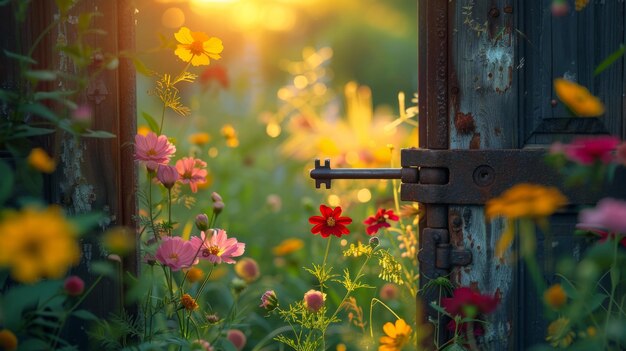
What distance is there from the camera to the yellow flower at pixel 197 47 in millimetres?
2099

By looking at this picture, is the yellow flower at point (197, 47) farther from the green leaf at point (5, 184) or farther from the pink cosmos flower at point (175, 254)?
the green leaf at point (5, 184)

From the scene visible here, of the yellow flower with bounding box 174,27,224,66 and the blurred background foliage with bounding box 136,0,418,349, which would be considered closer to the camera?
the yellow flower with bounding box 174,27,224,66

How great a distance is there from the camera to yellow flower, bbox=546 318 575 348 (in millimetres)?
1675

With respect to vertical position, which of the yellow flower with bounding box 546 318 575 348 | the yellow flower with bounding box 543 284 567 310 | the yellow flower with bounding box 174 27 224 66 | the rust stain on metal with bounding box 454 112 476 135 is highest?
the yellow flower with bounding box 174 27 224 66

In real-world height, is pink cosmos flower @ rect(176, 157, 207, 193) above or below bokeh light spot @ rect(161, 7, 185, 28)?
below

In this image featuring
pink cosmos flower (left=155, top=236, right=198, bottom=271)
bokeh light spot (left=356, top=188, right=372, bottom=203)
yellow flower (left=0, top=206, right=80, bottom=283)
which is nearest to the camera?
yellow flower (left=0, top=206, right=80, bottom=283)

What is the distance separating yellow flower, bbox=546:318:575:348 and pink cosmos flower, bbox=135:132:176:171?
0.99 metres

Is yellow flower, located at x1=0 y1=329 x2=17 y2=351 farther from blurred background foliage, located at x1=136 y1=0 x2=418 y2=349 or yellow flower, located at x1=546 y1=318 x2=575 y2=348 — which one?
yellow flower, located at x1=546 y1=318 x2=575 y2=348

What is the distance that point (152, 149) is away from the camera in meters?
2.13

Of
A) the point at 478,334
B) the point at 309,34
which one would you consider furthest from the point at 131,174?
the point at 309,34

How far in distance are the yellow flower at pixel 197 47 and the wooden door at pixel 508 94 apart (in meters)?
0.56

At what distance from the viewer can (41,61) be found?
2.07 m

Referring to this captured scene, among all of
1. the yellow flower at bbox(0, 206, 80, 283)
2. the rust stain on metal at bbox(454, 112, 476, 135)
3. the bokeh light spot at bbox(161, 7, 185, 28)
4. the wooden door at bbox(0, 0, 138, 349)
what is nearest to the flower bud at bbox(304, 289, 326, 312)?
the wooden door at bbox(0, 0, 138, 349)

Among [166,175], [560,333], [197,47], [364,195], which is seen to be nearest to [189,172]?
[166,175]
